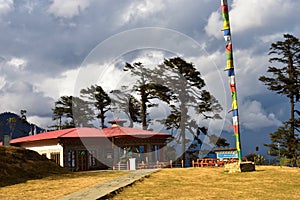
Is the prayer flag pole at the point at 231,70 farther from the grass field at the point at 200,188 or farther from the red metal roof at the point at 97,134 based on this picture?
the red metal roof at the point at 97,134

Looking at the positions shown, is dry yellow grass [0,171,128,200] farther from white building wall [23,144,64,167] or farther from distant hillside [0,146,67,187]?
white building wall [23,144,64,167]

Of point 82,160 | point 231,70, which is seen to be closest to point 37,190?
point 231,70

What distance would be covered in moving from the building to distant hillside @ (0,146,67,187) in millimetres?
4784

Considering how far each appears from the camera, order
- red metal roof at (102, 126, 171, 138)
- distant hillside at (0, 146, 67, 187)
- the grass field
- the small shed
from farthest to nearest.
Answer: red metal roof at (102, 126, 171, 138) → the small shed → distant hillside at (0, 146, 67, 187) → the grass field

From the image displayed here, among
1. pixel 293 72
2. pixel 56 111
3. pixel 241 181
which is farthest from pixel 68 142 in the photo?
pixel 56 111

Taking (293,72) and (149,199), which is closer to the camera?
(149,199)

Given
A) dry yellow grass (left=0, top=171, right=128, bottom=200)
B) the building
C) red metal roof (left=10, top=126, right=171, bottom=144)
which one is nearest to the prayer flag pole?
dry yellow grass (left=0, top=171, right=128, bottom=200)

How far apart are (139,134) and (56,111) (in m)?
29.2

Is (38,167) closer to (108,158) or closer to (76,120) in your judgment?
(108,158)

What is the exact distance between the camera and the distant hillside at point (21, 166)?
2069 centimetres

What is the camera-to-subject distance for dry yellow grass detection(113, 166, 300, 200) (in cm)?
1334

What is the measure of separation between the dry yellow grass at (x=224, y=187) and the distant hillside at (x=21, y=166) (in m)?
7.90

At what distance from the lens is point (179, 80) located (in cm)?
4022

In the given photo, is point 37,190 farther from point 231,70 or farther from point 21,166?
point 231,70
